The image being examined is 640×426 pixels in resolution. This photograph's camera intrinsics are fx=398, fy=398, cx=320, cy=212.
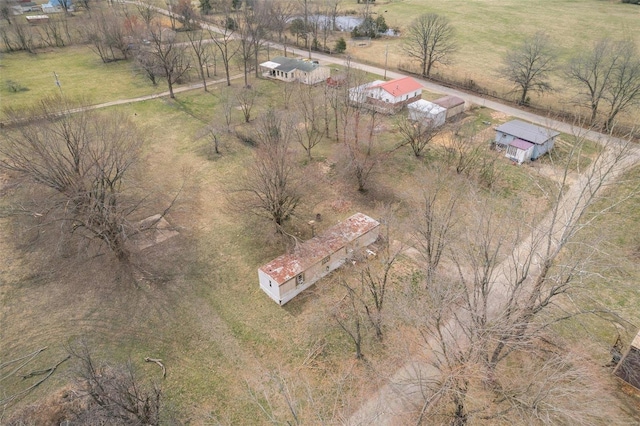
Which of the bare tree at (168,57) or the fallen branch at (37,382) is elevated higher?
the bare tree at (168,57)

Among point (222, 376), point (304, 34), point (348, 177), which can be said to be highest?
point (304, 34)

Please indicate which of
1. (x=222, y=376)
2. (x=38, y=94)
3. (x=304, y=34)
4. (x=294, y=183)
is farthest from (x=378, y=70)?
(x=222, y=376)

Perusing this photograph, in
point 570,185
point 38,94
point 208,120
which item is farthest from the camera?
point 38,94

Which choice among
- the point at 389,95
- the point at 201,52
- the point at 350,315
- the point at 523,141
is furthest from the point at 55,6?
the point at 350,315

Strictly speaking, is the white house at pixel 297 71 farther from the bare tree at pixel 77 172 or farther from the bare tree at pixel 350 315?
the bare tree at pixel 350 315

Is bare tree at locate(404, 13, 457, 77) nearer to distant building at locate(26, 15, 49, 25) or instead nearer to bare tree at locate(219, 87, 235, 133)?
bare tree at locate(219, 87, 235, 133)

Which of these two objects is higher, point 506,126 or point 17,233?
point 506,126

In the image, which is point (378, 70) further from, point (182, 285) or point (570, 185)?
point (182, 285)

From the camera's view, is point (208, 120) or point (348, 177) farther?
point (208, 120)

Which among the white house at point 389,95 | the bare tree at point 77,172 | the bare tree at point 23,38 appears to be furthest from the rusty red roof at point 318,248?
the bare tree at point 23,38
